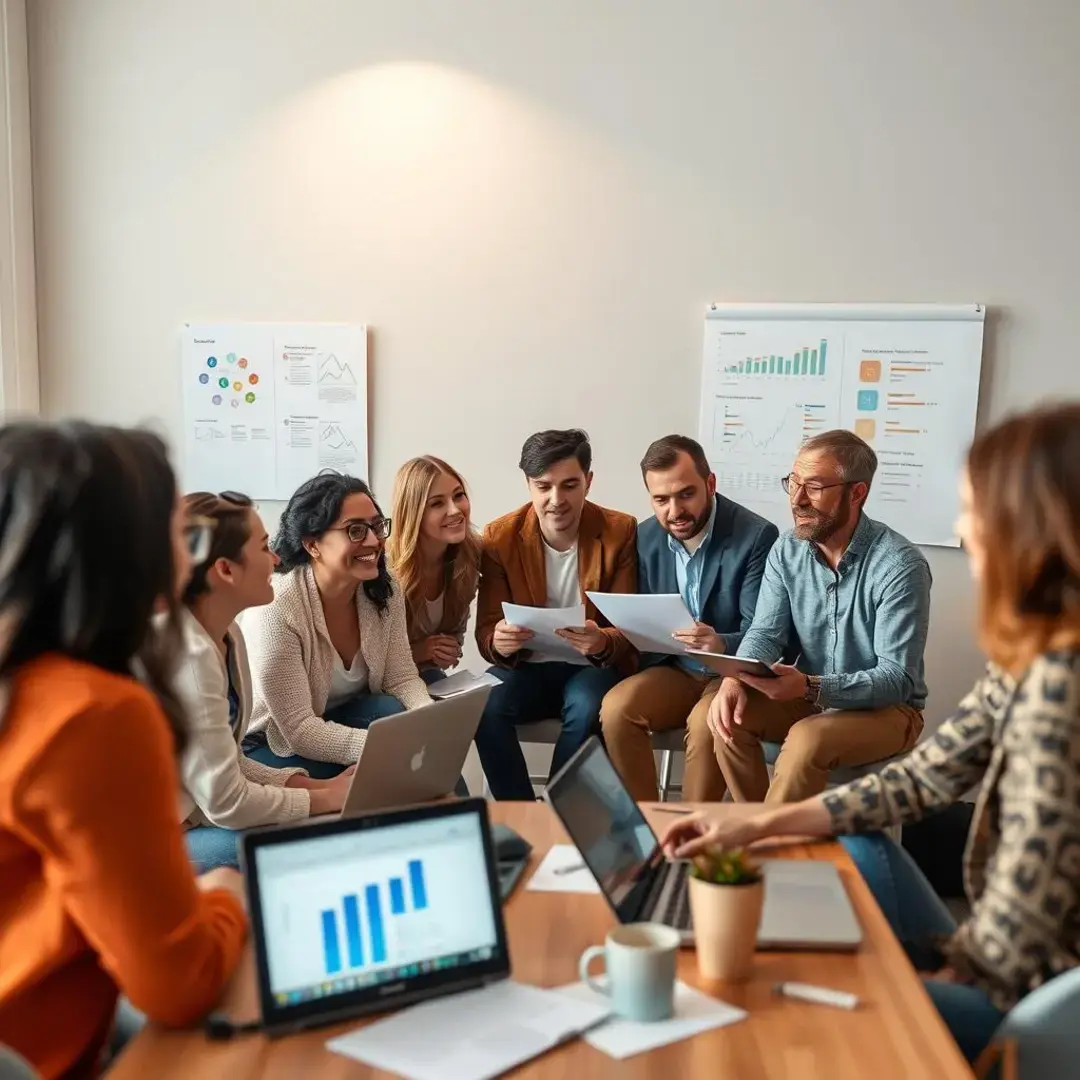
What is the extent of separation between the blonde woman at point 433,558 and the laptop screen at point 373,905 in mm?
1914

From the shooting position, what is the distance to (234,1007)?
1.21 metres

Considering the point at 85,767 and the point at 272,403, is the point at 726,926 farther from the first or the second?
the point at 272,403

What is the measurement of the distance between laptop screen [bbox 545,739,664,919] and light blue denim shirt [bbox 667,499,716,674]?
1.68m

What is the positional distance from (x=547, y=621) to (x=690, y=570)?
512 millimetres

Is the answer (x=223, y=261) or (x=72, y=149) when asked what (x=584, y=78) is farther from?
(x=72, y=149)

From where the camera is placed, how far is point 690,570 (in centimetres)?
331

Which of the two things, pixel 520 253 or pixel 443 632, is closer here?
pixel 443 632

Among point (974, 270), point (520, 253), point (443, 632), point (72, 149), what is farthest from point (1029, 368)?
point (72, 149)

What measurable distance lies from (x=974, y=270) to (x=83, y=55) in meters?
3.20

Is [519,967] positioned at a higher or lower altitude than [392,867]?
lower

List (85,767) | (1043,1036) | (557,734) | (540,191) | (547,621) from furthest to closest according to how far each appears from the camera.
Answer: (540,191)
(557,734)
(547,621)
(1043,1036)
(85,767)

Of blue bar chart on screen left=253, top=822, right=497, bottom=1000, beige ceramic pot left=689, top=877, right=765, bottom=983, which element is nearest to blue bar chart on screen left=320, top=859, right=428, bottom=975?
blue bar chart on screen left=253, top=822, right=497, bottom=1000

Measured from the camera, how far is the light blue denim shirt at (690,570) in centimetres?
326

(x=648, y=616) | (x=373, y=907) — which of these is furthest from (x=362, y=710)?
(x=373, y=907)
